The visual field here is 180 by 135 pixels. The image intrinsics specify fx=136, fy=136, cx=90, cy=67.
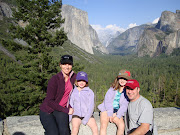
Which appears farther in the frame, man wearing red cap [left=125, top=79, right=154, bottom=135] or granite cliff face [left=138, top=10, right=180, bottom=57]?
granite cliff face [left=138, top=10, right=180, bottom=57]

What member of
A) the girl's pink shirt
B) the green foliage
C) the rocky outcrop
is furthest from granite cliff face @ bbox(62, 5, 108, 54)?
the girl's pink shirt

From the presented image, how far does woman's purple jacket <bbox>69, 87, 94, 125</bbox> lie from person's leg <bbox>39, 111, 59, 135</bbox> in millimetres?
494

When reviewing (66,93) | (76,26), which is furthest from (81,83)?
(76,26)

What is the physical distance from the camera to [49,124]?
256 centimetres

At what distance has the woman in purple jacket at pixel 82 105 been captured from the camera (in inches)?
110

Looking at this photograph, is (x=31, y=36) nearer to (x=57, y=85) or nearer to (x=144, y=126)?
(x=57, y=85)

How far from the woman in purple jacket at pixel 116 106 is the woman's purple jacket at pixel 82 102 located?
30cm

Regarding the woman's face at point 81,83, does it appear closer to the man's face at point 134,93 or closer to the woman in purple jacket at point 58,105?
the woman in purple jacket at point 58,105

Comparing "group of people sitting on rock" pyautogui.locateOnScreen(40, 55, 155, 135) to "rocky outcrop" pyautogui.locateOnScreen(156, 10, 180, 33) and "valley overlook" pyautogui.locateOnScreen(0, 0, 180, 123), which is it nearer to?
"valley overlook" pyautogui.locateOnScreen(0, 0, 180, 123)

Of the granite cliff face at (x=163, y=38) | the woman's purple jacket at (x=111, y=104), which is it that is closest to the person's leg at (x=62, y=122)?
the woman's purple jacket at (x=111, y=104)

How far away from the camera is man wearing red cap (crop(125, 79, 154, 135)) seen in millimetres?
2260

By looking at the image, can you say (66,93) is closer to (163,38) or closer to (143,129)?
(143,129)

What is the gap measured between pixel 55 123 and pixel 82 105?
0.66m

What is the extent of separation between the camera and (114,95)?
3182 millimetres
